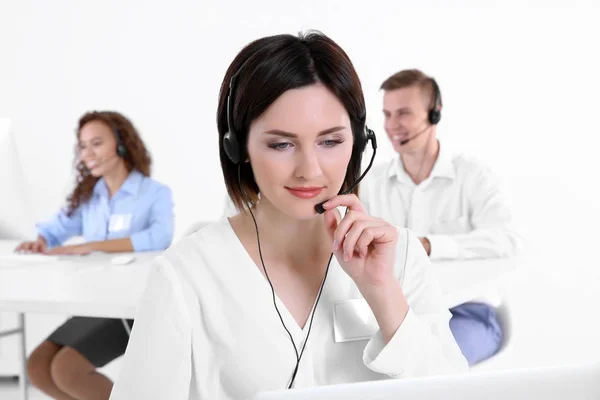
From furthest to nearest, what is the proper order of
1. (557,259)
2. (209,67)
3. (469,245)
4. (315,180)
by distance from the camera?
(209,67), (557,259), (469,245), (315,180)

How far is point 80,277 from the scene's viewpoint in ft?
6.81

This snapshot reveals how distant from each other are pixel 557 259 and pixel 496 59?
1440 mm

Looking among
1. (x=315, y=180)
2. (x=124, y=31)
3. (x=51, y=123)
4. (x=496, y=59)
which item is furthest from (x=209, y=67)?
(x=315, y=180)

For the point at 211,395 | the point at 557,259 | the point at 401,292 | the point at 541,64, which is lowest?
the point at 557,259

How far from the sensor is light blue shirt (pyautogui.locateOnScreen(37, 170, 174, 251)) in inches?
118

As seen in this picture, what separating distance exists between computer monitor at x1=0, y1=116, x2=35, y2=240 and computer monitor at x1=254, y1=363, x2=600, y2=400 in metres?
2.14

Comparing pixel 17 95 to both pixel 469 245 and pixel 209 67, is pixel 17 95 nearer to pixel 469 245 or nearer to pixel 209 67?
pixel 209 67

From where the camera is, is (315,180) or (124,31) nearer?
(315,180)

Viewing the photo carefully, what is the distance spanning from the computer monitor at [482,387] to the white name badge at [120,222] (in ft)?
8.25

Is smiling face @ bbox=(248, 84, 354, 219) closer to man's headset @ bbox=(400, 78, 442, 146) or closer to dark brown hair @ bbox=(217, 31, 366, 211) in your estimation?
dark brown hair @ bbox=(217, 31, 366, 211)

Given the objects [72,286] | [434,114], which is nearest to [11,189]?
[72,286]

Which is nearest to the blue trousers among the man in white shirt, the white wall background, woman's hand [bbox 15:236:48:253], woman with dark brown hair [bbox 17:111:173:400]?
the man in white shirt

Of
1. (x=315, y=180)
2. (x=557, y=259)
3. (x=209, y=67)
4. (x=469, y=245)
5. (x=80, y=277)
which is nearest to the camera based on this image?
(x=315, y=180)

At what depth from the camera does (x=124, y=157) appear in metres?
3.08
